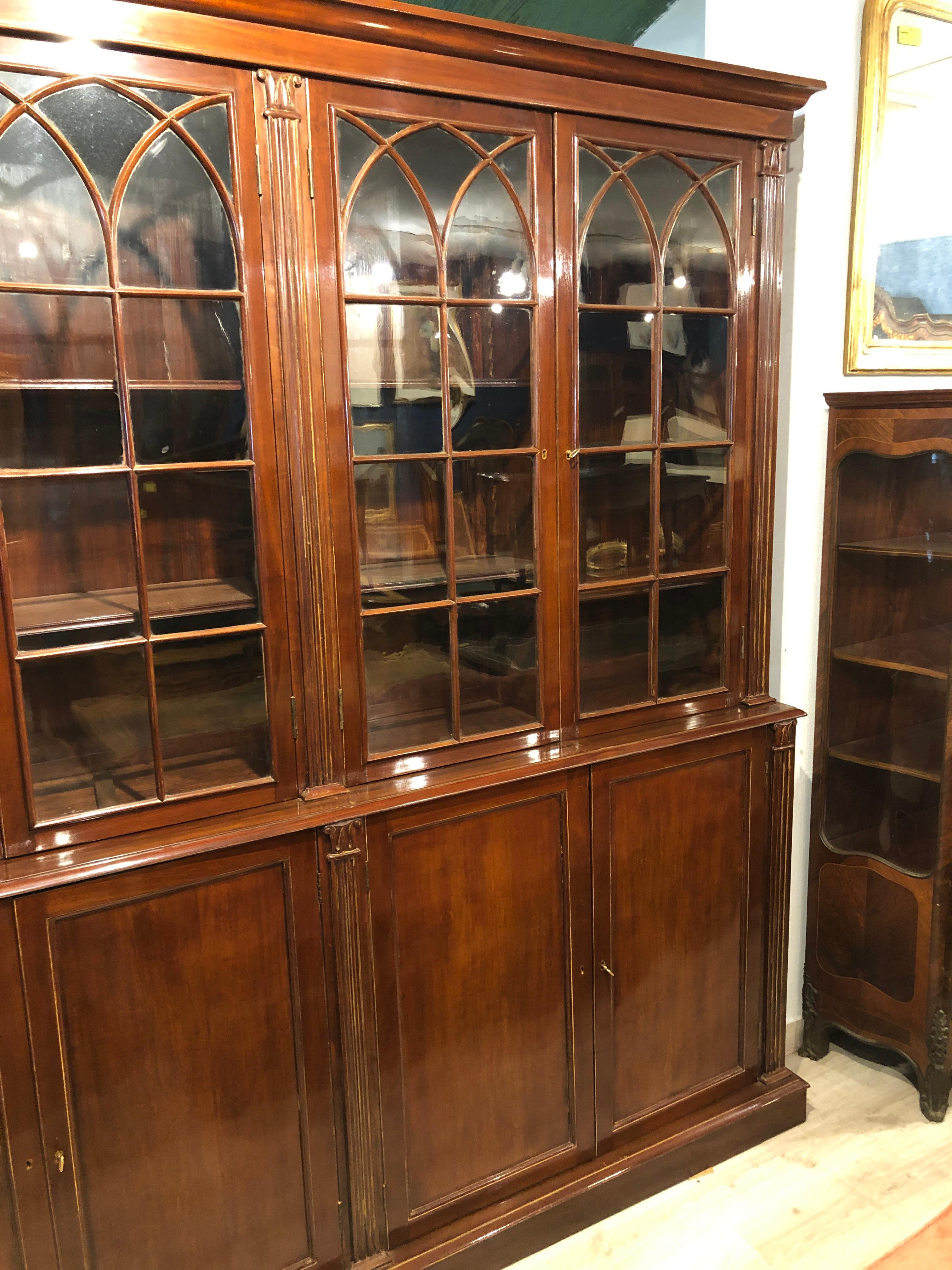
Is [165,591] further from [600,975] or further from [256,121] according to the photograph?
[600,975]

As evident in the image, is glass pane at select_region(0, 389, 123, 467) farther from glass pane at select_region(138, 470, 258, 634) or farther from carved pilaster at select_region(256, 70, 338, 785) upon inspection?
carved pilaster at select_region(256, 70, 338, 785)

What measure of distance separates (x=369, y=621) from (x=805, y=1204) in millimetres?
1618

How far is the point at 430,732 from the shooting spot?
181 cm

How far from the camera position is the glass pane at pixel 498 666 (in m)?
1.83

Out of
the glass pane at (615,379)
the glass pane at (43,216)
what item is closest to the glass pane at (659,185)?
the glass pane at (615,379)

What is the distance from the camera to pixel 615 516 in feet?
6.46

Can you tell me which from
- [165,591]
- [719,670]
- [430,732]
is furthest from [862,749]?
[165,591]

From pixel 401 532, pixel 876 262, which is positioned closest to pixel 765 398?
pixel 876 262

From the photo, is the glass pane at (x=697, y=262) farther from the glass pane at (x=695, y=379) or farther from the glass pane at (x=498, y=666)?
the glass pane at (x=498, y=666)

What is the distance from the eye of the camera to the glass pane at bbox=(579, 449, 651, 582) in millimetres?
1929

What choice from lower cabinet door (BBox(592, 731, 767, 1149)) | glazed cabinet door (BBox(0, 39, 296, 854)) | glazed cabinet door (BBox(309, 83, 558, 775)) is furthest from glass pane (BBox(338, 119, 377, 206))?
lower cabinet door (BBox(592, 731, 767, 1149))

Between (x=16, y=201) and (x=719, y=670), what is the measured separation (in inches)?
63.9

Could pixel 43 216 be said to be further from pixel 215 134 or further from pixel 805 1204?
pixel 805 1204

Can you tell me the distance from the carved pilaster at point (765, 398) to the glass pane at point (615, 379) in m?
0.29
